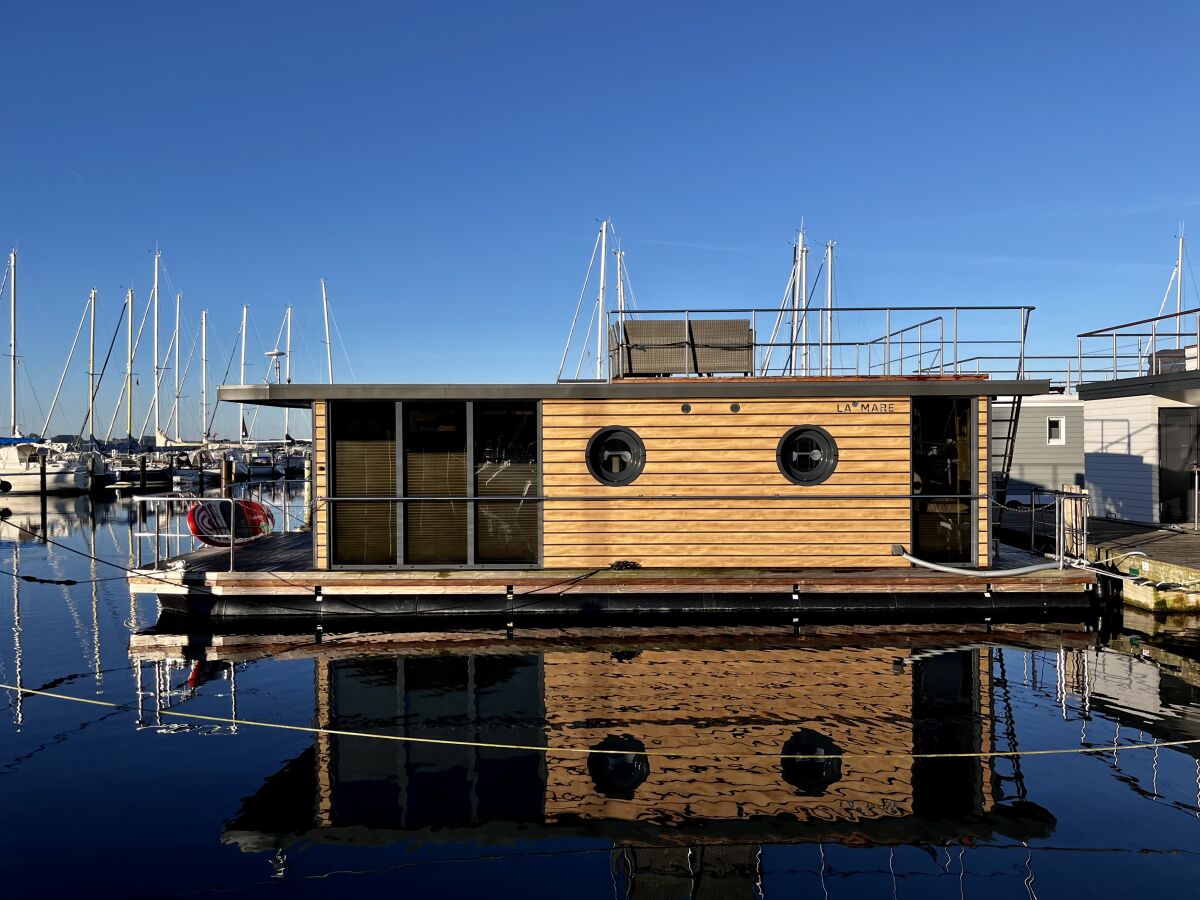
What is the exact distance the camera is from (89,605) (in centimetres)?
1590

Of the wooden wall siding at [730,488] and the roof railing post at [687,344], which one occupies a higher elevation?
the roof railing post at [687,344]

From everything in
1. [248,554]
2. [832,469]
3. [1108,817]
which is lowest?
[1108,817]

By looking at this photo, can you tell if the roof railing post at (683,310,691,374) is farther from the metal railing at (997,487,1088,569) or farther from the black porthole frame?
the metal railing at (997,487,1088,569)

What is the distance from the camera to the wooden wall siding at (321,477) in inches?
504

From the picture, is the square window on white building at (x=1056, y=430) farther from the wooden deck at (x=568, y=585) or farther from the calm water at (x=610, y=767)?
the calm water at (x=610, y=767)

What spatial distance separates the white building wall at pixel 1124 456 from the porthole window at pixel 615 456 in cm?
1323

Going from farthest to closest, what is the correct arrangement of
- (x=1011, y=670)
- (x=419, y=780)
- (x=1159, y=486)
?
(x=1159, y=486) → (x=1011, y=670) → (x=419, y=780)

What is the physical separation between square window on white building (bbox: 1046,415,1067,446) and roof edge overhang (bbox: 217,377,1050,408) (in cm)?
1624

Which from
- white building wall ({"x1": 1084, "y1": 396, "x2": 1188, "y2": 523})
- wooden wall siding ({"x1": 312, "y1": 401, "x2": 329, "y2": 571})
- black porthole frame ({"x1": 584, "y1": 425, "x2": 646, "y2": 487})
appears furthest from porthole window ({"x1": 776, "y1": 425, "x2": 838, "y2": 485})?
white building wall ({"x1": 1084, "y1": 396, "x2": 1188, "y2": 523})

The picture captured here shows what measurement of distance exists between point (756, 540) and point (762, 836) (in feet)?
23.8

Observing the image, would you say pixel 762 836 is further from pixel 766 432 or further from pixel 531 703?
pixel 766 432

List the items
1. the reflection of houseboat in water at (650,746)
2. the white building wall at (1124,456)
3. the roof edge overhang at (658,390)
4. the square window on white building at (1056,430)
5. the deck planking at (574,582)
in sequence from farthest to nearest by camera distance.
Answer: the square window on white building at (1056,430), the white building wall at (1124,456), the roof edge overhang at (658,390), the deck planking at (574,582), the reflection of houseboat in water at (650,746)

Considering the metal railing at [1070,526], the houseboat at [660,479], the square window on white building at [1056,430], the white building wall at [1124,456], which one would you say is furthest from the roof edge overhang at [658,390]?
the square window on white building at [1056,430]

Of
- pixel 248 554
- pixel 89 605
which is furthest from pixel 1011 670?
pixel 89 605
